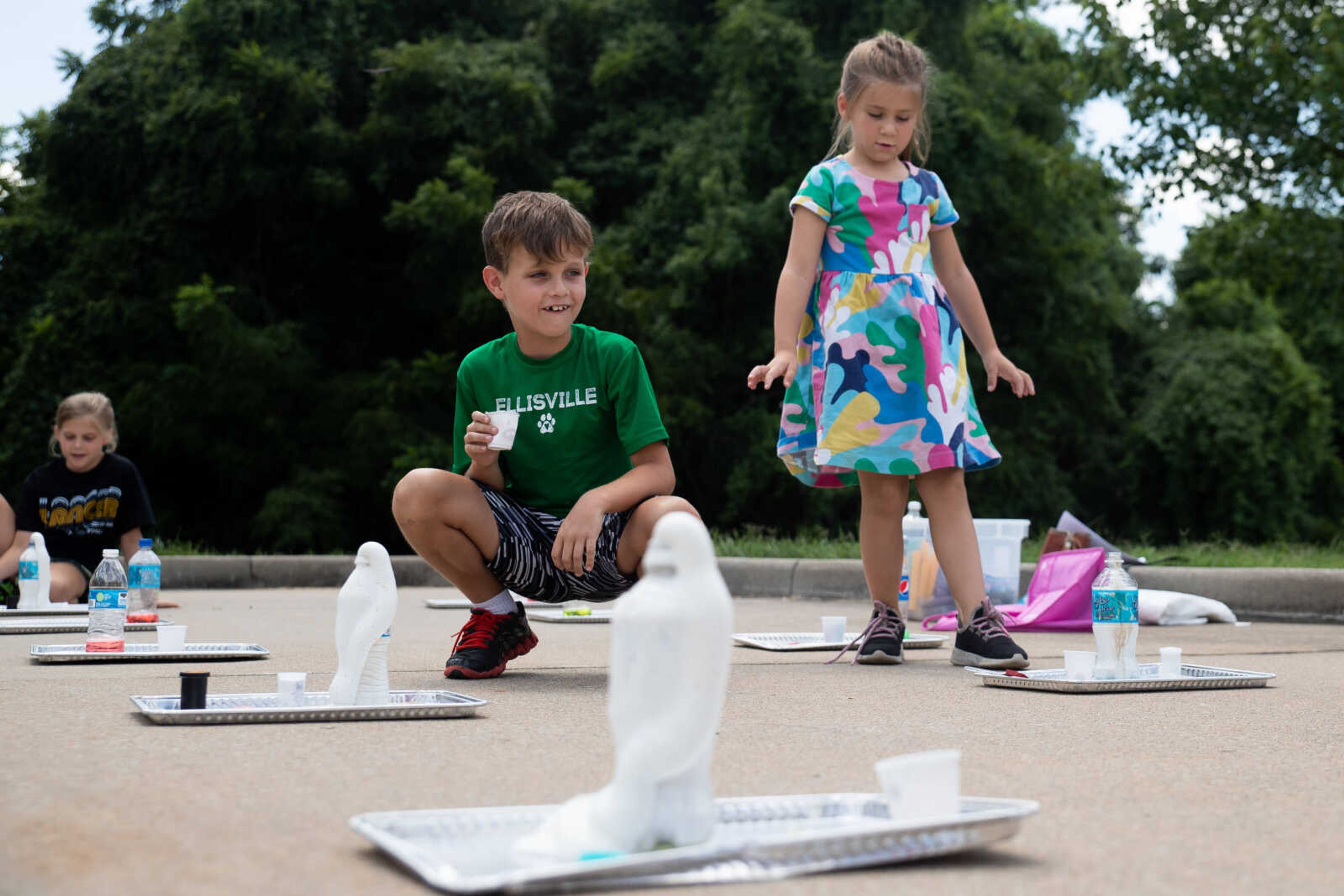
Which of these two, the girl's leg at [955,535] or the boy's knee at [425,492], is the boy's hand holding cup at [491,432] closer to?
the boy's knee at [425,492]

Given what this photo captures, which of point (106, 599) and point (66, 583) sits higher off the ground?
point (106, 599)

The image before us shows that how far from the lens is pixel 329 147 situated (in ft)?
59.4

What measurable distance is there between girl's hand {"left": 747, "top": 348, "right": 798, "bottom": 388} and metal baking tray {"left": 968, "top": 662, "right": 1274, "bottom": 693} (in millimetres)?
1003

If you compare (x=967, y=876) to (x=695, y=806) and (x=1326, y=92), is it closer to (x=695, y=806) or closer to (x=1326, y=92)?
(x=695, y=806)

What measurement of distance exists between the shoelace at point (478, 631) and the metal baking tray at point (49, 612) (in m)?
2.53

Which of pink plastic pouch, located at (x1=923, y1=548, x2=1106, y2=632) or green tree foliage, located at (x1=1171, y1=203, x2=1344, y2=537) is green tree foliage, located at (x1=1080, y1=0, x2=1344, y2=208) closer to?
green tree foliage, located at (x1=1171, y1=203, x2=1344, y2=537)

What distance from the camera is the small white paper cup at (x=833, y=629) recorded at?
16.7 ft

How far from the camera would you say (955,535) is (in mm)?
4516

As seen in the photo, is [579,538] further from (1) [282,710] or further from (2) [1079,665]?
(2) [1079,665]

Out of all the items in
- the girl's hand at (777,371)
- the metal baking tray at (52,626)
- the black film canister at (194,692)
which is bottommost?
the metal baking tray at (52,626)

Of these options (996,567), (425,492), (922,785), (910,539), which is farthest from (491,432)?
(996,567)

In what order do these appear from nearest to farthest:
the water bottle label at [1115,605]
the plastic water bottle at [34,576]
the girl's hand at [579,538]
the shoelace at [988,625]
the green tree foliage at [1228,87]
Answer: the girl's hand at [579,538] → the water bottle label at [1115,605] → the shoelace at [988,625] → the plastic water bottle at [34,576] → the green tree foliage at [1228,87]

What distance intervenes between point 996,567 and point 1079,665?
335cm

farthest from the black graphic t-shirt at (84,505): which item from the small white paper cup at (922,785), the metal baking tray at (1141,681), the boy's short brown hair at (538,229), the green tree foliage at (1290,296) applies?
the green tree foliage at (1290,296)
